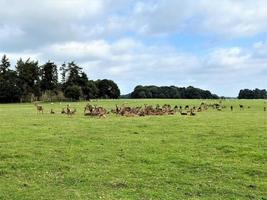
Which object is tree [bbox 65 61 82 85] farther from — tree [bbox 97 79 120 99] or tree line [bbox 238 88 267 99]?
tree line [bbox 238 88 267 99]

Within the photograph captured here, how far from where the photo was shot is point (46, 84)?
136m

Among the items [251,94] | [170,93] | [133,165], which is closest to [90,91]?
[170,93]

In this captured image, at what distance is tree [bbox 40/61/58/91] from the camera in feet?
443

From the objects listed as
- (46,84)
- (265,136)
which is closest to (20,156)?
(265,136)

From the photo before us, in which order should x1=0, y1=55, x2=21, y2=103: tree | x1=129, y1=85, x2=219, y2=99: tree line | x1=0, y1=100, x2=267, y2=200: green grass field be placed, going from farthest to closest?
x1=129, y1=85, x2=219, y2=99: tree line, x1=0, y1=55, x2=21, y2=103: tree, x1=0, y1=100, x2=267, y2=200: green grass field

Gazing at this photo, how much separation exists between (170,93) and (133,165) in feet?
536

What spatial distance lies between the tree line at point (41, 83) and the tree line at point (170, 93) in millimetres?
37688

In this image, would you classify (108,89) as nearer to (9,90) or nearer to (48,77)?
(48,77)

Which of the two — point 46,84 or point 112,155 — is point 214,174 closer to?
point 112,155

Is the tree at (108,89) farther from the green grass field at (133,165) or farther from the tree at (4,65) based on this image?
the green grass field at (133,165)

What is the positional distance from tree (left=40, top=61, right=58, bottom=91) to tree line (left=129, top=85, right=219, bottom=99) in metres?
46.5

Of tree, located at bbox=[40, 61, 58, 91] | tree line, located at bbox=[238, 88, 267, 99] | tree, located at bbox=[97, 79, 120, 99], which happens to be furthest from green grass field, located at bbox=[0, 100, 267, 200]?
tree line, located at bbox=[238, 88, 267, 99]

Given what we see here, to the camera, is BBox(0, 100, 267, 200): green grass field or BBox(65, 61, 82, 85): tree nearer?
BBox(0, 100, 267, 200): green grass field

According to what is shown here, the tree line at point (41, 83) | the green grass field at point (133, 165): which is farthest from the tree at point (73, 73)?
the green grass field at point (133, 165)
